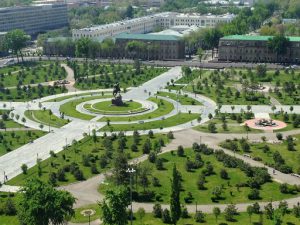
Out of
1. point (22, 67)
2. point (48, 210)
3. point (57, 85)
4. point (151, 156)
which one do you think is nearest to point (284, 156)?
point (151, 156)

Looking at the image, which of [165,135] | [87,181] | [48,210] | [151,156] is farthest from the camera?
[165,135]

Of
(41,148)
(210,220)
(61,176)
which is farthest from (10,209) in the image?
(41,148)

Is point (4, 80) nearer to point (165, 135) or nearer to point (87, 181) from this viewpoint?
point (165, 135)

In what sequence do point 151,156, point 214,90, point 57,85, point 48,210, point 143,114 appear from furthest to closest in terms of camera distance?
1. point 57,85
2. point 214,90
3. point 143,114
4. point 151,156
5. point 48,210

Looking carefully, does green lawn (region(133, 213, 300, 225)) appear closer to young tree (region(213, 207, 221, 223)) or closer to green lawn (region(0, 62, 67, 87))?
young tree (region(213, 207, 221, 223))

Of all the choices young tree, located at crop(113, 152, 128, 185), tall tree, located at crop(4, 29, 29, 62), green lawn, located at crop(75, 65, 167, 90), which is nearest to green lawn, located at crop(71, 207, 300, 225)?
young tree, located at crop(113, 152, 128, 185)

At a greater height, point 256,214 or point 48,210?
point 48,210
